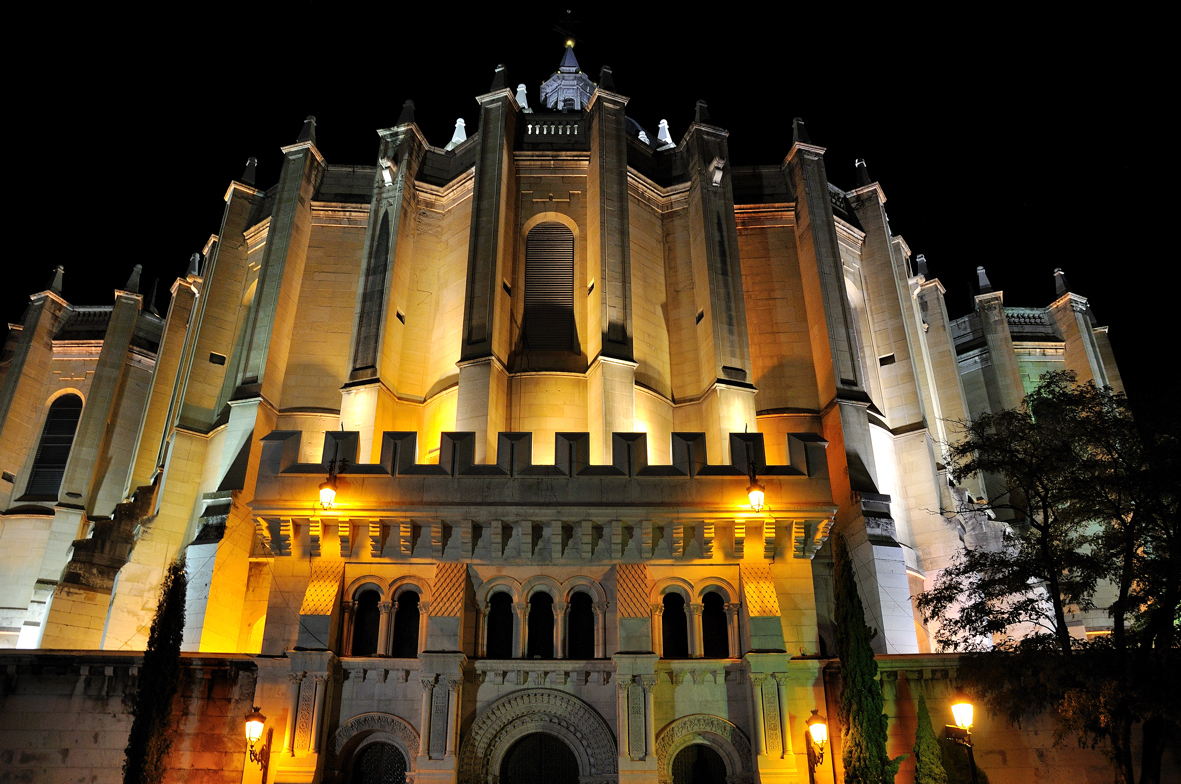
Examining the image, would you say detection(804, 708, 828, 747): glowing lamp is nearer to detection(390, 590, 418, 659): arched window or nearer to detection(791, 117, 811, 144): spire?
detection(390, 590, 418, 659): arched window

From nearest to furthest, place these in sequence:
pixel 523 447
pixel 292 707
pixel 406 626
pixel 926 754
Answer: pixel 926 754
pixel 292 707
pixel 406 626
pixel 523 447

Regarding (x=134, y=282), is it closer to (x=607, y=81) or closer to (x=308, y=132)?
(x=308, y=132)

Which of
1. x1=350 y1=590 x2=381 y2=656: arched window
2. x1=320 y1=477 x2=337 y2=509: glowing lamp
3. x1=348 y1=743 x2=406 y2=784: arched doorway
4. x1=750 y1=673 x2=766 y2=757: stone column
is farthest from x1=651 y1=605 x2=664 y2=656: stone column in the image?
x1=320 y1=477 x2=337 y2=509: glowing lamp

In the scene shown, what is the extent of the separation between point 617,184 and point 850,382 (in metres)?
9.45

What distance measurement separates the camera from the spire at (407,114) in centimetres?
2925

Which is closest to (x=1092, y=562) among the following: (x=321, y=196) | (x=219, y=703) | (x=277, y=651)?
(x=277, y=651)

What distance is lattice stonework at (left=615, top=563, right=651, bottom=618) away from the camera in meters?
17.4

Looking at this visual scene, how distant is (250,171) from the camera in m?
33.0

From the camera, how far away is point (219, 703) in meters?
16.8

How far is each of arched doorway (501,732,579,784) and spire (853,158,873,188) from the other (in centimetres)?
2461

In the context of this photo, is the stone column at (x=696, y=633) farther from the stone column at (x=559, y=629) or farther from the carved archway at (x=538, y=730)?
the stone column at (x=559, y=629)

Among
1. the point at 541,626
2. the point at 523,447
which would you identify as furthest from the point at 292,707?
the point at 523,447

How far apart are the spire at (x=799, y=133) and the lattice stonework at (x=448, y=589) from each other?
20.6 metres

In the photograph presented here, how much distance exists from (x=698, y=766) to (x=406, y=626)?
6.62 m
